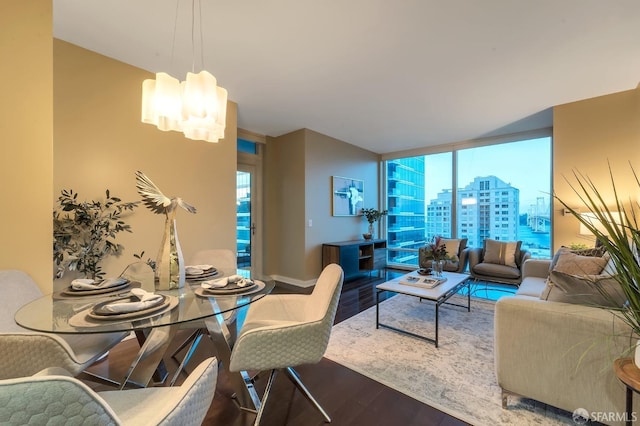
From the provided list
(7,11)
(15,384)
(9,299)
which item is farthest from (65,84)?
(15,384)

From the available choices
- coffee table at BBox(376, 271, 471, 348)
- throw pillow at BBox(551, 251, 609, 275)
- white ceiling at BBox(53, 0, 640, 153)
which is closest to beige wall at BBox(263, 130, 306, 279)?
white ceiling at BBox(53, 0, 640, 153)

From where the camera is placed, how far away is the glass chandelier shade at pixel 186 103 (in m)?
1.59

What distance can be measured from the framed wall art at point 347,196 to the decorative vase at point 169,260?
3677 millimetres

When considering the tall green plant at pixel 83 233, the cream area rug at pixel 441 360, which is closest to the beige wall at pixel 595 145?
the cream area rug at pixel 441 360

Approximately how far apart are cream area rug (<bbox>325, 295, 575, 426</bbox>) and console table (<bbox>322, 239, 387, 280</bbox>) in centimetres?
138

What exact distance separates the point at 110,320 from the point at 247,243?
3605 mm

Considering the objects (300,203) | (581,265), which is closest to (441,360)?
(581,265)

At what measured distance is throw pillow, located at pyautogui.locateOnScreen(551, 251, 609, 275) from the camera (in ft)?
7.43

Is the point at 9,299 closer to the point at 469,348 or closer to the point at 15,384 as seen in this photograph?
the point at 15,384

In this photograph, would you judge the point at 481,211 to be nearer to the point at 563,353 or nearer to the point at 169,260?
the point at 563,353

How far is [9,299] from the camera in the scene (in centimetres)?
145

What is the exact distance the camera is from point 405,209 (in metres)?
6.24

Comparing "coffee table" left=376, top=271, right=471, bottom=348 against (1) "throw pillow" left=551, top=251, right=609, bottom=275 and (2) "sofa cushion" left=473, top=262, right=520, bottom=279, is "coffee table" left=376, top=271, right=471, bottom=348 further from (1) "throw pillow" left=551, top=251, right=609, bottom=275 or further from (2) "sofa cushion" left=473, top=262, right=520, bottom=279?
(2) "sofa cushion" left=473, top=262, right=520, bottom=279

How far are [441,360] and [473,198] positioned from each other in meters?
3.96
